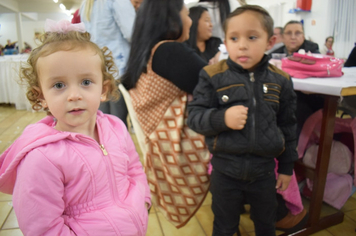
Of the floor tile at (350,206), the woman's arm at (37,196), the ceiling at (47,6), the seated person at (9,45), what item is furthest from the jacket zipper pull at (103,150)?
the ceiling at (47,6)

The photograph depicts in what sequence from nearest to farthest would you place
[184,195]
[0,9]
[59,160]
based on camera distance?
[59,160]
[184,195]
[0,9]

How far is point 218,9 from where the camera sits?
5.98 ft

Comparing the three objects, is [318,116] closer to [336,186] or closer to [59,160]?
[336,186]

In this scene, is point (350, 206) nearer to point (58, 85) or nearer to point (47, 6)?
point (58, 85)

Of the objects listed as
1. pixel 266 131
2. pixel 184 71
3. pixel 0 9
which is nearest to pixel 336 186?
pixel 266 131

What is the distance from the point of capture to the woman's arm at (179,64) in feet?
3.93

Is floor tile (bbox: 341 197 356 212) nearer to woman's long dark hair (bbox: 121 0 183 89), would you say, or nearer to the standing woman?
the standing woman

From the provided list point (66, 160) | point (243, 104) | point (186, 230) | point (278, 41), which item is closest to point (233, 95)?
point (243, 104)

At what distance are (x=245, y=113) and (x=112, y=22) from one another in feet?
3.94

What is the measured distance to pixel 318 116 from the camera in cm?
159

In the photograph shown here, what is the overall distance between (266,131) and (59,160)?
73cm

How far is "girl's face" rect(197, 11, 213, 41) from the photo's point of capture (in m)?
1.72

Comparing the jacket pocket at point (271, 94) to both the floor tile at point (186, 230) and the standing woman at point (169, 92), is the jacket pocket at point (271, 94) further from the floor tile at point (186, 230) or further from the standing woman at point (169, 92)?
the floor tile at point (186, 230)

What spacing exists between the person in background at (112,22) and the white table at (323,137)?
1.06 metres
